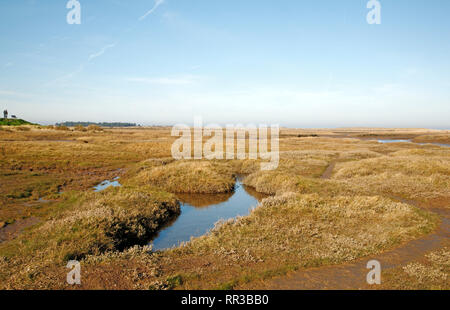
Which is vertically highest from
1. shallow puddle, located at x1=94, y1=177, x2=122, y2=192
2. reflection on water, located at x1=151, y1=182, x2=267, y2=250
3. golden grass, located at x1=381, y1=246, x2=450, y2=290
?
golden grass, located at x1=381, y1=246, x2=450, y2=290

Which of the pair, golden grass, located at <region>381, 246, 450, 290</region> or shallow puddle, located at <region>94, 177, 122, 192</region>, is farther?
A: shallow puddle, located at <region>94, 177, 122, 192</region>

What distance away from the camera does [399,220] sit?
1459 cm

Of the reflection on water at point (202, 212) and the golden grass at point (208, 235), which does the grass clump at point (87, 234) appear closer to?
the golden grass at point (208, 235)

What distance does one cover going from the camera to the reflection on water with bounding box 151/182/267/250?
14695 millimetres

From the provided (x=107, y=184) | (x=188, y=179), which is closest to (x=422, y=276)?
(x=188, y=179)

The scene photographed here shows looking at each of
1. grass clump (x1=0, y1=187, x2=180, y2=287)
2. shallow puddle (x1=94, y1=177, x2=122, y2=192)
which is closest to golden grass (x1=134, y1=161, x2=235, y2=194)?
shallow puddle (x1=94, y1=177, x2=122, y2=192)

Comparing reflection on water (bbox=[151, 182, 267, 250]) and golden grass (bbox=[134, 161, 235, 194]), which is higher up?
golden grass (bbox=[134, 161, 235, 194])

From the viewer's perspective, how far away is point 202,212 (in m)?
19.6

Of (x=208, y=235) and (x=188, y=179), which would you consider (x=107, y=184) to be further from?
(x=208, y=235)

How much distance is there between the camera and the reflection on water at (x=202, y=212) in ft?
48.2

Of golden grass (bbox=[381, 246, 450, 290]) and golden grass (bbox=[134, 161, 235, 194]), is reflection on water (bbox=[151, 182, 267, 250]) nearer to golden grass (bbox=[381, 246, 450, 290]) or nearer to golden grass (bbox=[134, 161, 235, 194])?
→ golden grass (bbox=[134, 161, 235, 194])
